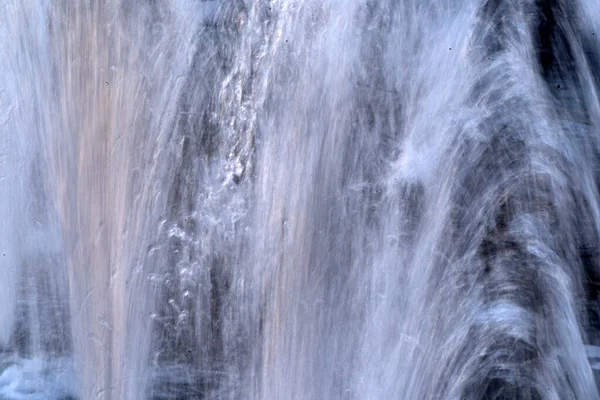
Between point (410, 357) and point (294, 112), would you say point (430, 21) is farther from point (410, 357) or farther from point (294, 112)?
point (410, 357)

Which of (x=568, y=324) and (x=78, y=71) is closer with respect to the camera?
(x=568, y=324)

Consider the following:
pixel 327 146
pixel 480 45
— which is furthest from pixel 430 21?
pixel 327 146

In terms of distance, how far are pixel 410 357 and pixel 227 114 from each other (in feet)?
3.60

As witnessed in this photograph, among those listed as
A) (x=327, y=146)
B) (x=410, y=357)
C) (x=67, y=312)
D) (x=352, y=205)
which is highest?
(x=327, y=146)

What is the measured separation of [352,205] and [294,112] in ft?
1.31

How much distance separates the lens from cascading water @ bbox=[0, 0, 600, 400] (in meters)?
2.17

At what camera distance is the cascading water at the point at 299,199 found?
2174mm

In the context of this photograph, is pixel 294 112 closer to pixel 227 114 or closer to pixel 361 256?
pixel 227 114

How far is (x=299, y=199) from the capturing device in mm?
2238

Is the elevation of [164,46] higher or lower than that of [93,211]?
higher

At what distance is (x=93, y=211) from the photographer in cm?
229

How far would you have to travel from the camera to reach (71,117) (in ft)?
7.59

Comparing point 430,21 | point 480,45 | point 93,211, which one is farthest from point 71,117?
point 480,45

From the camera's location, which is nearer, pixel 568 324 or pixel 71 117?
pixel 568 324
